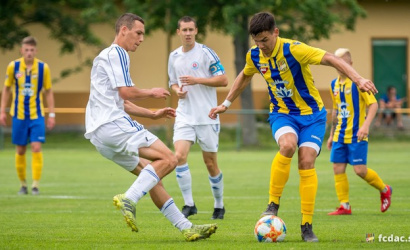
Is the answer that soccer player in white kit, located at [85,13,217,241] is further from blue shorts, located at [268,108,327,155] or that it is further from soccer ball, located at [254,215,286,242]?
blue shorts, located at [268,108,327,155]

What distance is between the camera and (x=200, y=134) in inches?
418

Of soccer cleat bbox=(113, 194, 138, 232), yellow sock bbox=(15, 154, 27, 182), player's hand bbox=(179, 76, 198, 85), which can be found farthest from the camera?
yellow sock bbox=(15, 154, 27, 182)

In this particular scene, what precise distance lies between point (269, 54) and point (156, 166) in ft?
5.08

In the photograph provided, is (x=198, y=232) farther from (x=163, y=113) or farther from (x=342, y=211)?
(x=342, y=211)

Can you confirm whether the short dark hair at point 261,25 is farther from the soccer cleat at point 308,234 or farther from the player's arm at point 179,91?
the player's arm at point 179,91

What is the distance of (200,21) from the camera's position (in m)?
28.0

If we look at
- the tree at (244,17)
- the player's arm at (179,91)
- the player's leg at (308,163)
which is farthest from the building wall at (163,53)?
the player's leg at (308,163)

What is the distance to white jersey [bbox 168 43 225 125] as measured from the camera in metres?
10.6

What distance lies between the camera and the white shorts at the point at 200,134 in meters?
10.5

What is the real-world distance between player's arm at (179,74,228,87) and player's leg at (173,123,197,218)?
69 centimetres

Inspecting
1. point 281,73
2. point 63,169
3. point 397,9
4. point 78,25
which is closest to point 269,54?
point 281,73

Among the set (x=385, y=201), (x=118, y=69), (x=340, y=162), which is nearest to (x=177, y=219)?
(x=118, y=69)

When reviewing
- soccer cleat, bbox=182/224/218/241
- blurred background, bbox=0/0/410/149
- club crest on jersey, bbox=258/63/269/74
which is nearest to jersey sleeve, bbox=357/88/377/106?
club crest on jersey, bbox=258/63/269/74

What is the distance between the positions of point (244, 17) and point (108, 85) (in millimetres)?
20379
